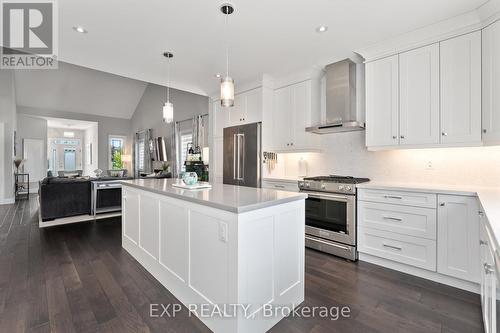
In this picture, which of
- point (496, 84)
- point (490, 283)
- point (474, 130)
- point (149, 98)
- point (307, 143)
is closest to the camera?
point (490, 283)

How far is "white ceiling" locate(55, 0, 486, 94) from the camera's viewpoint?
2.17 m

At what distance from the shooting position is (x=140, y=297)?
2.04m

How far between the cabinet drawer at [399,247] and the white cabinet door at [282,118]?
1.78m

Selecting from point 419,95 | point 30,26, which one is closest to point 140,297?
point 30,26

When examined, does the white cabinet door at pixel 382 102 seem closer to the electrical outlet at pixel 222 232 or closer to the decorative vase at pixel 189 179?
the decorative vase at pixel 189 179

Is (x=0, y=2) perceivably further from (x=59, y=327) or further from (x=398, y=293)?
(x=398, y=293)

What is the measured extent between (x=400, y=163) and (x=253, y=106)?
242cm

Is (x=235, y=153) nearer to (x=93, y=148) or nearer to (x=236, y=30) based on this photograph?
(x=236, y=30)

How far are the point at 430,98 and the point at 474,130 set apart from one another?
52 cm

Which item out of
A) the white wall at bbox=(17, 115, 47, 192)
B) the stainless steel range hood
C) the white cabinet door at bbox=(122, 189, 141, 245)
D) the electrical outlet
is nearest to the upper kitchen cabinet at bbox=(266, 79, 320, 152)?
the stainless steel range hood

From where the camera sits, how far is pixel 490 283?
1275mm

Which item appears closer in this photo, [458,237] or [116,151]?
[458,237]

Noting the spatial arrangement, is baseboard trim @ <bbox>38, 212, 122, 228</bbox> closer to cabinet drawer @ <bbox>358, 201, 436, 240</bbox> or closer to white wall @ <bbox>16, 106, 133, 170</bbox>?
cabinet drawer @ <bbox>358, 201, 436, 240</bbox>

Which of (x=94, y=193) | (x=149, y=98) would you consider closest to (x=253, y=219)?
(x=94, y=193)
